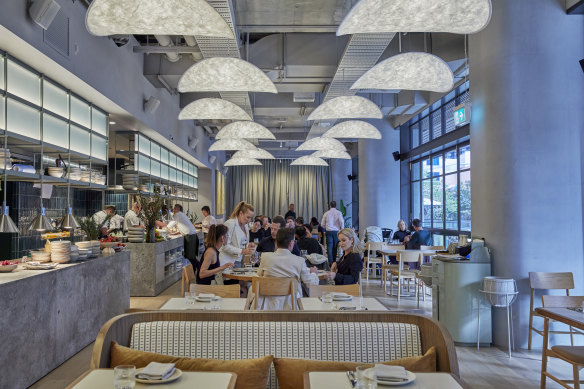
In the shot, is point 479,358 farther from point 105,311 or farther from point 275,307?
point 105,311

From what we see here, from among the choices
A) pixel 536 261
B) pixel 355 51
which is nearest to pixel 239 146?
pixel 355 51

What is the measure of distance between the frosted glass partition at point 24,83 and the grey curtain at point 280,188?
16.3m

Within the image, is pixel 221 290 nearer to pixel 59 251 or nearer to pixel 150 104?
pixel 59 251

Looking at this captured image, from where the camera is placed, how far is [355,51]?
700 cm

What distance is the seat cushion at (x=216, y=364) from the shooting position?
7.82ft

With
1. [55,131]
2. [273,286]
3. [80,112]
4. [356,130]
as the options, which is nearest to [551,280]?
[273,286]

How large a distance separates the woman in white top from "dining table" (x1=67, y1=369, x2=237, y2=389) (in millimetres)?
4029

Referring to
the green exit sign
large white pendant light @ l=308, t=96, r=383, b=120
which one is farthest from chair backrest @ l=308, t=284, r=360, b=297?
the green exit sign

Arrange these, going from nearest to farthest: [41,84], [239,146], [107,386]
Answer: [107,386]
[41,84]
[239,146]

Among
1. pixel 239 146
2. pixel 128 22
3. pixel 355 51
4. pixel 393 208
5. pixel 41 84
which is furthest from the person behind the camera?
pixel 393 208

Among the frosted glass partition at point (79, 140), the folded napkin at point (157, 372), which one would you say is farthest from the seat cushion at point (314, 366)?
the frosted glass partition at point (79, 140)

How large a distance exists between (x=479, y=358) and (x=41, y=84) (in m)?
5.88

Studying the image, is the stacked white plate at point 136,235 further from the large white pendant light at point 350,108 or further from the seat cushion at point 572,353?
the seat cushion at point 572,353

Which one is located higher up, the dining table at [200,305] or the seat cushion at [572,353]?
the dining table at [200,305]
